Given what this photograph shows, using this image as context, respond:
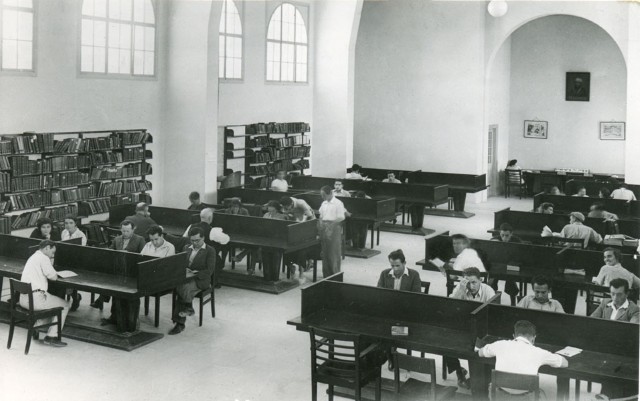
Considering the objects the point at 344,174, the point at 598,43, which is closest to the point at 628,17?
the point at 598,43

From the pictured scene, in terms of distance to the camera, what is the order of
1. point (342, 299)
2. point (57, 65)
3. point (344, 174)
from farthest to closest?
point (344, 174) < point (57, 65) < point (342, 299)

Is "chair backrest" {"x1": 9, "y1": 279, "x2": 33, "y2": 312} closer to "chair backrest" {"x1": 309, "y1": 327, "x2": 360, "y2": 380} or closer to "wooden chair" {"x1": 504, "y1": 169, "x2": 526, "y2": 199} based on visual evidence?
"chair backrest" {"x1": 309, "y1": 327, "x2": 360, "y2": 380}

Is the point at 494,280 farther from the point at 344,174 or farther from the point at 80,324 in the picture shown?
the point at 344,174

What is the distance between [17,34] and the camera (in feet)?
40.7

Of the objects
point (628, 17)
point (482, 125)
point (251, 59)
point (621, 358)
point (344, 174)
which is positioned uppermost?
point (628, 17)

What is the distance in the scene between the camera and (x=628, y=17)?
17969 millimetres

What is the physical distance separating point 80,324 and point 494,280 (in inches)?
210

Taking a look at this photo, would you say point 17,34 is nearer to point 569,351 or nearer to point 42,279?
point 42,279

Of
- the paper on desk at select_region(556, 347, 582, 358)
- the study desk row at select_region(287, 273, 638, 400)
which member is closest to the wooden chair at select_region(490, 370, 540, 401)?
the study desk row at select_region(287, 273, 638, 400)

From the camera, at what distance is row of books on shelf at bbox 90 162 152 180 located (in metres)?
13.9

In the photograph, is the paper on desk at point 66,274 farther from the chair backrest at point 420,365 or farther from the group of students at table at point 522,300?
Answer: the chair backrest at point 420,365

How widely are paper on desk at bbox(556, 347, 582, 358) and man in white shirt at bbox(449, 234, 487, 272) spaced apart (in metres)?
2.93

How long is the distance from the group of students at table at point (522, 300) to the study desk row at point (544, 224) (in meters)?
2.92

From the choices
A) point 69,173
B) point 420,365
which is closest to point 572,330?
point 420,365
